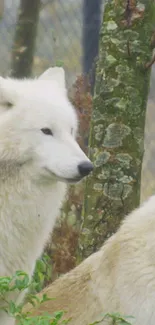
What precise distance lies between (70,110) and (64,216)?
7.36 ft

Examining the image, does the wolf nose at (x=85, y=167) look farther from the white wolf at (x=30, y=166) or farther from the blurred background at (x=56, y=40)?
the blurred background at (x=56, y=40)

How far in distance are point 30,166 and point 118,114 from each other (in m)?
1.26

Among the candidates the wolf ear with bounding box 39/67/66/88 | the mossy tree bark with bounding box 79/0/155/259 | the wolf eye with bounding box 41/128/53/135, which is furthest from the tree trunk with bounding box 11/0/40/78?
the wolf eye with bounding box 41/128/53/135

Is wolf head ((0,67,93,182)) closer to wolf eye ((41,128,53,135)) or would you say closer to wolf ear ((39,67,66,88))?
wolf eye ((41,128,53,135))

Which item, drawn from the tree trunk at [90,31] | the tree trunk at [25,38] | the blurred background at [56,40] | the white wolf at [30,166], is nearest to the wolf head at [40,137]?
the white wolf at [30,166]

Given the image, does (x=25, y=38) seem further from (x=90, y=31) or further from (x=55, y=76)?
(x=55, y=76)

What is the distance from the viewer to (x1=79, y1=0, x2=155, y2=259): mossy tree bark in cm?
613

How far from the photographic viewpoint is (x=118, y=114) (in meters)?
6.14

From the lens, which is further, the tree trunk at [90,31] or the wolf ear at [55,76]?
the tree trunk at [90,31]

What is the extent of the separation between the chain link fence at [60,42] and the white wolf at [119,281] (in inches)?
140

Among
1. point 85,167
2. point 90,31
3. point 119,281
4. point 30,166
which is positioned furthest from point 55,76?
point 90,31

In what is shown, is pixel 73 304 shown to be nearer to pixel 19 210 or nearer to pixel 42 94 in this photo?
pixel 19 210

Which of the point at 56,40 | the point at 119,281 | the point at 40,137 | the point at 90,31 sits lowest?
the point at 119,281

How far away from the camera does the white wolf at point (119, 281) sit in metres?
4.73
